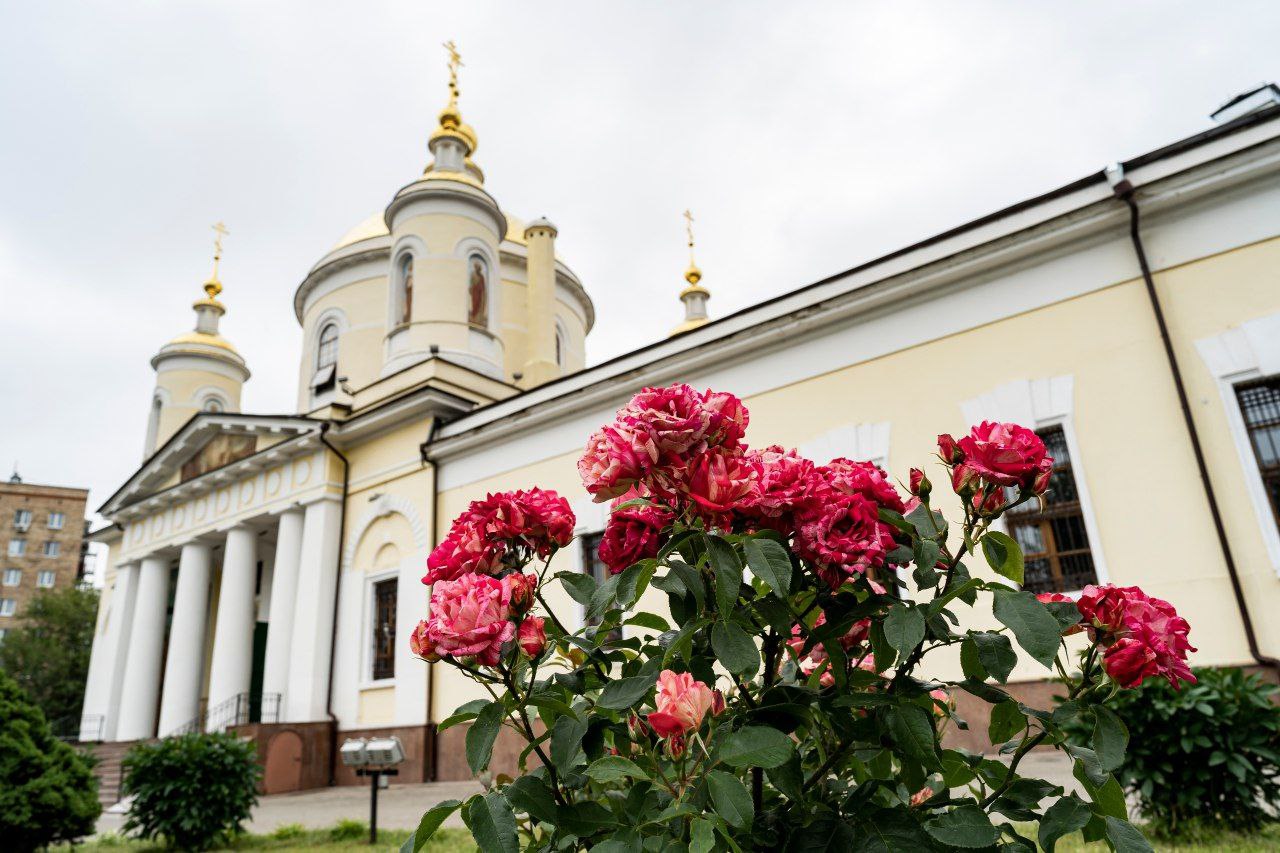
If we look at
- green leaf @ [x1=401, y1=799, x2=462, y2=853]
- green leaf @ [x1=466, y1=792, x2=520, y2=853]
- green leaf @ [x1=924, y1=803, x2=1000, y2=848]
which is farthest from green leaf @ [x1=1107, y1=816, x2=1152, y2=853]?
green leaf @ [x1=401, y1=799, x2=462, y2=853]

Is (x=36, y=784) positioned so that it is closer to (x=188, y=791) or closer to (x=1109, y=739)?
(x=188, y=791)

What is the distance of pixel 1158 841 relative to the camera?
4746 millimetres

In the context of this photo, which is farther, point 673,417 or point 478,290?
point 478,290

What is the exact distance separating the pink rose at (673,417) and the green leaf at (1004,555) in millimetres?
580

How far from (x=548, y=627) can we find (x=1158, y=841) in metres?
4.87

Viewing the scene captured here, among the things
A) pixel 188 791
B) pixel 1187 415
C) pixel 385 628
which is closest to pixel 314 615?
pixel 385 628

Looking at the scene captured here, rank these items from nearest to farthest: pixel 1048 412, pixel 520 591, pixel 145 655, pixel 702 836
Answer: pixel 702 836, pixel 520 591, pixel 1048 412, pixel 145 655

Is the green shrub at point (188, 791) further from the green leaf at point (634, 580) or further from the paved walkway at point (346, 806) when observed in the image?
the green leaf at point (634, 580)

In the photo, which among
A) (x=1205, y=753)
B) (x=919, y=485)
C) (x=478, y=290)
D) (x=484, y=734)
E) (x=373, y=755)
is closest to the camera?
(x=484, y=734)

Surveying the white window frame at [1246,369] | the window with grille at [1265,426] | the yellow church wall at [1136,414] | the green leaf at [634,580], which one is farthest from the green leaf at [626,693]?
the window with grille at [1265,426]

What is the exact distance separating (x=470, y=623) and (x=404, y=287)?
18272 millimetres

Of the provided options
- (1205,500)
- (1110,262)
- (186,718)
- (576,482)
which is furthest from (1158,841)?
(186,718)

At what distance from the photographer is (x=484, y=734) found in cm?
147

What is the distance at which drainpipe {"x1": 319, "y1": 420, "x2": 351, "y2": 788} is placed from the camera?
14.9m
